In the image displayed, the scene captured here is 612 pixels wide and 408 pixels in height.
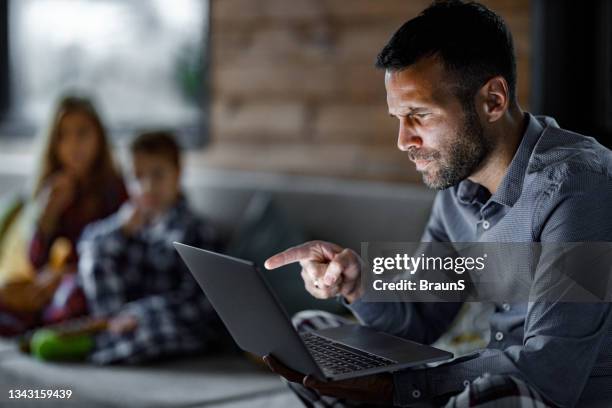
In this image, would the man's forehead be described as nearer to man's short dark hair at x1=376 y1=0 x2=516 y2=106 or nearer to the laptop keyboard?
man's short dark hair at x1=376 y1=0 x2=516 y2=106

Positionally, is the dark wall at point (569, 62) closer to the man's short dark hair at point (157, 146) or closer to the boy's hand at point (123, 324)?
the man's short dark hair at point (157, 146)

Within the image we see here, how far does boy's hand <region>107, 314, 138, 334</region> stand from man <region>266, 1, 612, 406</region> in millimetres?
697

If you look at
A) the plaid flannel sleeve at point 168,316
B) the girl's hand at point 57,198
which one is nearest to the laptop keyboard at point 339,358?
the plaid flannel sleeve at point 168,316

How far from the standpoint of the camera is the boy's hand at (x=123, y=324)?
1.78 metres

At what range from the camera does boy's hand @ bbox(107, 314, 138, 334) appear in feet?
5.83

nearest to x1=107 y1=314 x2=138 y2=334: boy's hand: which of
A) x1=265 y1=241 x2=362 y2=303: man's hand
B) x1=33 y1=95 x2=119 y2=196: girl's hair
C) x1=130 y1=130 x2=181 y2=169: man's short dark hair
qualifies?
x1=130 y1=130 x2=181 y2=169: man's short dark hair

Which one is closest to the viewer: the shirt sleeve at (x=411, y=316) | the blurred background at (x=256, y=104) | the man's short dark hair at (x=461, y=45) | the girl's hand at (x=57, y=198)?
the man's short dark hair at (x=461, y=45)

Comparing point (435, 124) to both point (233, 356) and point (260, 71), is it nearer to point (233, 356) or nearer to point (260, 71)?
point (233, 356)

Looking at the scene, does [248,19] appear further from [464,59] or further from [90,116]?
[464,59]

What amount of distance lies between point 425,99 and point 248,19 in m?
1.34

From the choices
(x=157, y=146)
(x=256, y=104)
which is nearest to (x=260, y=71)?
(x=256, y=104)

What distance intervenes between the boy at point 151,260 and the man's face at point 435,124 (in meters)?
0.87

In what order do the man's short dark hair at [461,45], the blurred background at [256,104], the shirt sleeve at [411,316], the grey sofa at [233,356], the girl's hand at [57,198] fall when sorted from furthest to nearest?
the girl's hand at [57,198], the blurred background at [256,104], the grey sofa at [233,356], the shirt sleeve at [411,316], the man's short dark hair at [461,45]

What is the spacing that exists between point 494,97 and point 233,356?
92 cm
